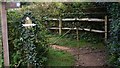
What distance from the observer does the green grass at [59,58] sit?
5.21 meters

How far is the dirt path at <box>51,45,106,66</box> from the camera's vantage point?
17.4ft

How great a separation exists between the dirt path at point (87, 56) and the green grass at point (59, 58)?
0.16m

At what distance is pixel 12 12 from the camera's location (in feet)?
15.9

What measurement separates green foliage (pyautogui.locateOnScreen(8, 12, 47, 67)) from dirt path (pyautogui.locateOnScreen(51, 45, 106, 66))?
1.07 metres

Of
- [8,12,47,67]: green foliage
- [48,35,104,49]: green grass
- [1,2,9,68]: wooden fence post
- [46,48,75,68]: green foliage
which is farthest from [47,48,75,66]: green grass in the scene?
[1,2,9,68]: wooden fence post

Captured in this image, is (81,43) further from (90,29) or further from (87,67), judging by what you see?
(87,67)

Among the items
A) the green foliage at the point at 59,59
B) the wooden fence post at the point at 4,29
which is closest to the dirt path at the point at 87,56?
the green foliage at the point at 59,59

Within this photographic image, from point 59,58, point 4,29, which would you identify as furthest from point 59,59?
point 4,29

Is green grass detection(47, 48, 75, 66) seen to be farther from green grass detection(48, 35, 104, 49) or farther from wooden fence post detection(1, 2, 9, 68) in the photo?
wooden fence post detection(1, 2, 9, 68)

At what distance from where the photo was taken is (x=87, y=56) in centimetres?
584

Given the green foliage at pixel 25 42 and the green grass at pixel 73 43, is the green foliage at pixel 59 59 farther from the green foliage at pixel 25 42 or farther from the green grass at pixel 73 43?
the green grass at pixel 73 43

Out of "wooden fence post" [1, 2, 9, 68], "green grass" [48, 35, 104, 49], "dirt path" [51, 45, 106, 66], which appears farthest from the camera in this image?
"green grass" [48, 35, 104, 49]

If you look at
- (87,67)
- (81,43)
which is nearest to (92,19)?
(81,43)

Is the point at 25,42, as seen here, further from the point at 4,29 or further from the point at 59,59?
the point at 59,59
